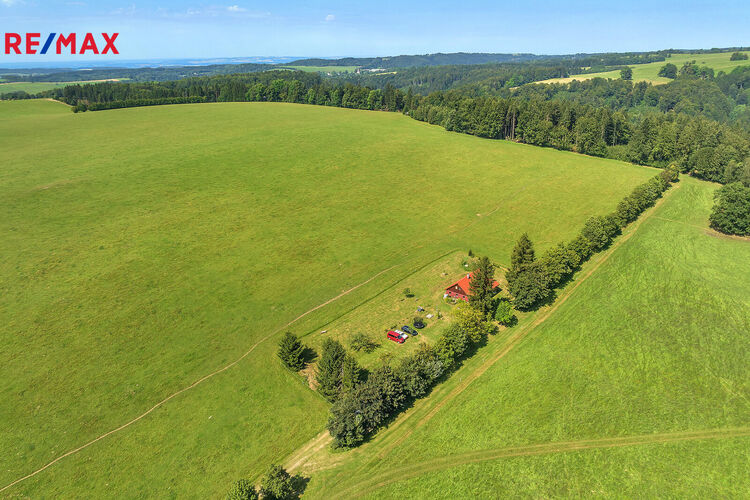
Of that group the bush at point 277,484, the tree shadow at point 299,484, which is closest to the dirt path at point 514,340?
the tree shadow at point 299,484

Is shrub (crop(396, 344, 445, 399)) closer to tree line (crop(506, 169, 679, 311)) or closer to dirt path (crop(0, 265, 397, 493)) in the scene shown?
dirt path (crop(0, 265, 397, 493))

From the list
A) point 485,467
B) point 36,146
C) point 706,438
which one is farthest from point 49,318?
point 36,146

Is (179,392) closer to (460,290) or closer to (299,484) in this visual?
(299,484)

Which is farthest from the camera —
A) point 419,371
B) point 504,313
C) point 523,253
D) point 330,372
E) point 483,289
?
point 523,253

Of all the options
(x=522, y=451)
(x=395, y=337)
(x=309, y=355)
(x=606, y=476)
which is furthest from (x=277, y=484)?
(x=606, y=476)

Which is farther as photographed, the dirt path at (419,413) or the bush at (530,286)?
the bush at (530,286)

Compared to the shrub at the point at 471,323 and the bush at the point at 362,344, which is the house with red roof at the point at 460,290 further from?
the bush at the point at 362,344

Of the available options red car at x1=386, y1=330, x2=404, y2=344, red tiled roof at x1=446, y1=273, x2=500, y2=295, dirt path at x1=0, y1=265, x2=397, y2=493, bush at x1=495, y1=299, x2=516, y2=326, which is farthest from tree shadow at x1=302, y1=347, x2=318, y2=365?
bush at x1=495, y1=299, x2=516, y2=326
